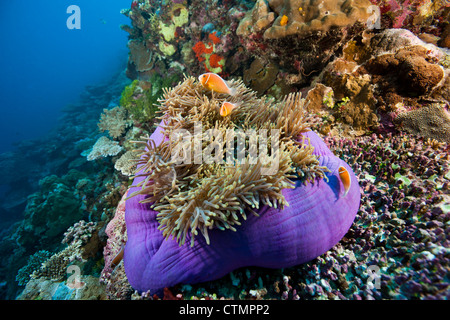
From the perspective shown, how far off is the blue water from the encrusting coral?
25668 millimetres

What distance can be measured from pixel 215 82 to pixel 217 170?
96 cm

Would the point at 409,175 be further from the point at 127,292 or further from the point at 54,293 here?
the point at 54,293

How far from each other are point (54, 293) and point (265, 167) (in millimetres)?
4194

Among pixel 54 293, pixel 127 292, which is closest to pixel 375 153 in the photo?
pixel 127 292

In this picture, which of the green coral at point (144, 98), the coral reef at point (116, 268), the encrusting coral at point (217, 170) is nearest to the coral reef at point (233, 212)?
the encrusting coral at point (217, 170)

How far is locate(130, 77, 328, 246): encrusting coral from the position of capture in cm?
150

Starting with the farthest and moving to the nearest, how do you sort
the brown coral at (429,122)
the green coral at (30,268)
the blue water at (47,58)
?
the blue water at (47,58) < the green coral at (30,268) < the brown coral at (429,122)

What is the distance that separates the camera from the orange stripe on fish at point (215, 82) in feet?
6.82

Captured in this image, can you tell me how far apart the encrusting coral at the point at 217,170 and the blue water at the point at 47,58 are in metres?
25.7

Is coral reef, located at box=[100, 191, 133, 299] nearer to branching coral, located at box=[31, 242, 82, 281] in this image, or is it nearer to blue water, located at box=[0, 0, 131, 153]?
branching coral, located at box=[31, 242, 82, 281]

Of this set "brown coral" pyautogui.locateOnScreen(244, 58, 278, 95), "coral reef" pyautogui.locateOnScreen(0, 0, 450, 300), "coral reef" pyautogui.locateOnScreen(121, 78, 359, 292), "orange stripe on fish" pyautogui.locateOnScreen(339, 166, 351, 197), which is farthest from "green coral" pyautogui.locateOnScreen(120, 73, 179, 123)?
"orange stripe on fish" pyautogui.locateOnScreen(339, 166, 351, 197)

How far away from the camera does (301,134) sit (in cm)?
200

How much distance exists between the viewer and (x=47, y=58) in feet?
178

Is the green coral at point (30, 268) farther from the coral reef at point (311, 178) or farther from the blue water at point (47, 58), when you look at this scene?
the blue water at point (47, 58)
